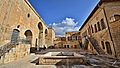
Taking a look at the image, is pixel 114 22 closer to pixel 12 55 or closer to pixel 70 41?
pixel 12 55

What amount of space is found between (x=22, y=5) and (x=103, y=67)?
1383cm

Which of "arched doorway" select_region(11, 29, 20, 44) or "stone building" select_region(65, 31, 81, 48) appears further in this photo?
"stone building" select_region(65, 31, 81, 48)

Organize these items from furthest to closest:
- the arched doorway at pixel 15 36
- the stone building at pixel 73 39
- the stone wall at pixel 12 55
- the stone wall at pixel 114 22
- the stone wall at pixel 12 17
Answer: the stone building at pixel 73 39 → the arched doorway at pixel 15 36 → the stone wall at pixel 12 17 → the stone wall at pixel 114 22 → the stone wall at pixel 12 55

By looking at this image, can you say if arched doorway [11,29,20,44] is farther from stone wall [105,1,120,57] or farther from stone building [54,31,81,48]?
stone building [54,31,81,48]

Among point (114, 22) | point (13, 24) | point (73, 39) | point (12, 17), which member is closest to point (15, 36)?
point (13, 24)

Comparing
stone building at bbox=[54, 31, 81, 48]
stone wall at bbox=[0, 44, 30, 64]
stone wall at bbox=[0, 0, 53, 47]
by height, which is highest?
stone wall at bbox=[0, 0, 53, 47]

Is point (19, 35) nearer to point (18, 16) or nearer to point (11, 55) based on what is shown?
point (18, 16)

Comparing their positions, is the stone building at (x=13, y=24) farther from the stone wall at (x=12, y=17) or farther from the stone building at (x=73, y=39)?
the stone building at (x=73, y=39)

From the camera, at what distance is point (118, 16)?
34.1ft

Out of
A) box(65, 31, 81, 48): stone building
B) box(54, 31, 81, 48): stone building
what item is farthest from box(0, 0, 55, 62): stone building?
box(65, 31, 81, 48): stone building

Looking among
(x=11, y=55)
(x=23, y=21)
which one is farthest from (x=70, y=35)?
(x=11, y=55)

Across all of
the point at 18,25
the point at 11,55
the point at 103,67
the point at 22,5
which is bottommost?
the point at 103,67

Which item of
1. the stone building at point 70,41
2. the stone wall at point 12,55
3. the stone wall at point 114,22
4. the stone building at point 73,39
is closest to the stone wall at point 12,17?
the stone wall at point 12,55

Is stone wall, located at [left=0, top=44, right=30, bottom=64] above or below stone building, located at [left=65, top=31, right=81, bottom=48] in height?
below
